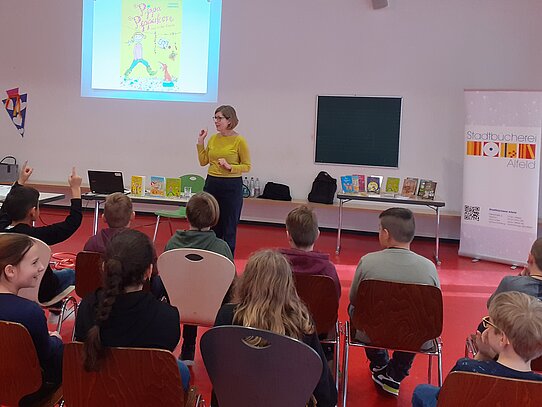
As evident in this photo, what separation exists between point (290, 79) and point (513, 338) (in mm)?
6260

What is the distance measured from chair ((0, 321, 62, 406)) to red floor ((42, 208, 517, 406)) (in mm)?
1103

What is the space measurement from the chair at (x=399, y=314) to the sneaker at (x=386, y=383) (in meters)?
0.40

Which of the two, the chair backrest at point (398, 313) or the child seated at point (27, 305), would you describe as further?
the chair backrest at point (398, 313)

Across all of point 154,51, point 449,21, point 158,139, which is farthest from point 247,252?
point 449,21

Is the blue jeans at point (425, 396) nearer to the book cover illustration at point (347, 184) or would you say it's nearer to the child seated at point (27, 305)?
the child seated at point (27, 305)

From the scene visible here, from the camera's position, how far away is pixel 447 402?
67.3 inches

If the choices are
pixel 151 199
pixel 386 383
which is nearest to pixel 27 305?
pixel 386 383

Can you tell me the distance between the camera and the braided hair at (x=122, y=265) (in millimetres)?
1834

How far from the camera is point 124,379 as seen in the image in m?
1.71

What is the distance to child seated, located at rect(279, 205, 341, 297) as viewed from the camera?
274 cm

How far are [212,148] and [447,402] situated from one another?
12.3 ft

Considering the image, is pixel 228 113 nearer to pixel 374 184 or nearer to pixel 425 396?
pixel 374 184

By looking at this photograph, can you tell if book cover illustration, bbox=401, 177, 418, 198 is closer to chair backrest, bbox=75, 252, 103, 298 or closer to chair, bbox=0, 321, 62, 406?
chair backrest, bbox=75, 252, 103, 298

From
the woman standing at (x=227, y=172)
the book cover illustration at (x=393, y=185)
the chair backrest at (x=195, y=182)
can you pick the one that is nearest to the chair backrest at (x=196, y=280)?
the woman standing at (x=227, y=172)
